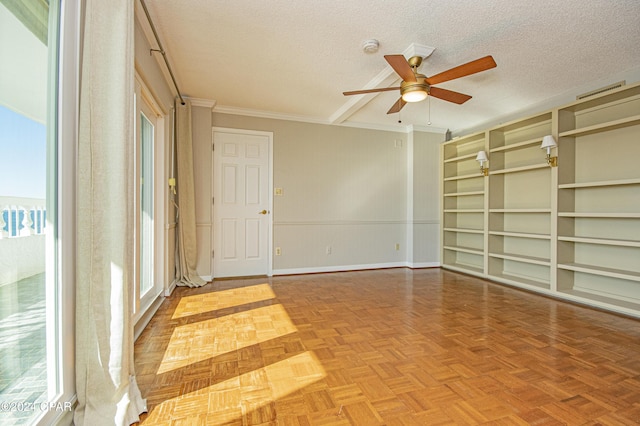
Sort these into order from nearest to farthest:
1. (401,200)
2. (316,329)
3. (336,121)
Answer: (316,329) → (336,121) → (401,200)

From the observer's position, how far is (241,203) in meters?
4.62

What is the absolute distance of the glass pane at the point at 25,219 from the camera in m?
1.05

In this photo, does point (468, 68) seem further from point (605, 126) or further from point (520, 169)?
point (520, 169)

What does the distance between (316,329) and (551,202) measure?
10.7 ft

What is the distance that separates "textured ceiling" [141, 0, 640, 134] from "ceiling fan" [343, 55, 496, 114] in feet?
1.10

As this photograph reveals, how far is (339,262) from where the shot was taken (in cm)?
513

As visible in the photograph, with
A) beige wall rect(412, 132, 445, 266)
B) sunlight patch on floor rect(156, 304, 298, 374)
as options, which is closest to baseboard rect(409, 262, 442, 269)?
beige wall rect(412, 132, 445, 266)

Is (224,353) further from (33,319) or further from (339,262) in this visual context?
(339,262)

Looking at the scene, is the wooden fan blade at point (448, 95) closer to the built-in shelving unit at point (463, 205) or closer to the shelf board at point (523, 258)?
the built-in shelving unit at point (463, 205)

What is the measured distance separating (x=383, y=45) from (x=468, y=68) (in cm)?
81

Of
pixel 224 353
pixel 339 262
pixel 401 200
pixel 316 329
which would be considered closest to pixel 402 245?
pixel 401 200

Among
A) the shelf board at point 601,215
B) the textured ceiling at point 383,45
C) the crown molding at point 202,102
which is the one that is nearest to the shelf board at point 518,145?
the textured ceiling at point 383,45

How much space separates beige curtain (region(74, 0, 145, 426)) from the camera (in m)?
1.35

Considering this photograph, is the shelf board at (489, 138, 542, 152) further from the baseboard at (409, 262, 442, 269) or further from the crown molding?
the crown molding
